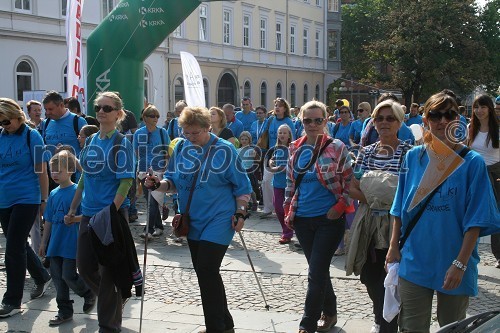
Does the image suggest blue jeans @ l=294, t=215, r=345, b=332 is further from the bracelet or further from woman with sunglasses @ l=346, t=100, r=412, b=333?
the bracelet

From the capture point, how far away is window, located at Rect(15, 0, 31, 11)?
26.6 meters

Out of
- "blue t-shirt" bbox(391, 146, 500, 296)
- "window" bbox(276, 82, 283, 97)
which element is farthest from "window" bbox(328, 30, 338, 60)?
"blue t-shirt" bbox(391, 146, 500, 296)

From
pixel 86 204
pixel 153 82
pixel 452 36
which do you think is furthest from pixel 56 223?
pixel 452 36

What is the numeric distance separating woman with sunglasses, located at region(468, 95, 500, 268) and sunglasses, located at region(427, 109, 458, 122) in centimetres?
367

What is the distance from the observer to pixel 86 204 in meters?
5.71

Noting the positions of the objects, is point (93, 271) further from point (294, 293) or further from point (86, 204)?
point (294, 293)

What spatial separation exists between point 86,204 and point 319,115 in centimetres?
195

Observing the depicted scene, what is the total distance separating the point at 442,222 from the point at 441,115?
0.59 m

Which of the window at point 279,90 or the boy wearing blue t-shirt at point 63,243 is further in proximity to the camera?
the window at point 279,90

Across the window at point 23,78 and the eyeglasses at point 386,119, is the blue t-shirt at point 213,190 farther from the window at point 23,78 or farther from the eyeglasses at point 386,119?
the window at point 23,78

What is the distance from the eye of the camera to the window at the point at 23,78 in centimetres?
2666

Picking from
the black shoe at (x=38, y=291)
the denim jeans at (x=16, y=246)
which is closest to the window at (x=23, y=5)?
the black shoe at (x=38, y=291)

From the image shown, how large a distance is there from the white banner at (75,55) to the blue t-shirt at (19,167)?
6157 mm

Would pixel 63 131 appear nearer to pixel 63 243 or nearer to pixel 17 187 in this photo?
pixel 17 187
